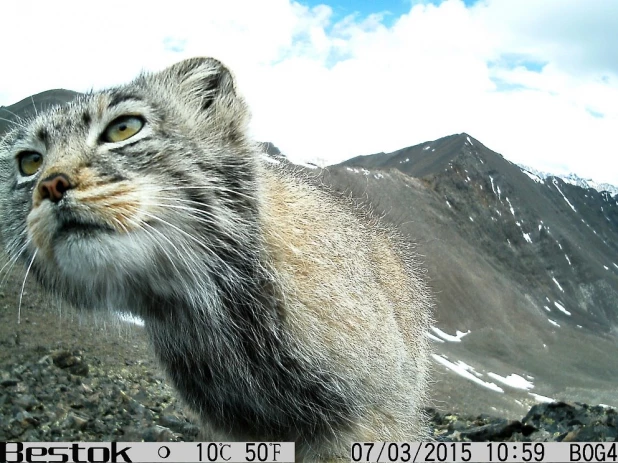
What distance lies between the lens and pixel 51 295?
10.3 ft

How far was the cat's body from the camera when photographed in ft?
7.68

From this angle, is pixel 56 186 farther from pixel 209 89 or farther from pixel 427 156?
pixel 427 156

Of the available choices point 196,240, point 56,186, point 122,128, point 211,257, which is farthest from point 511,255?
point 56,186

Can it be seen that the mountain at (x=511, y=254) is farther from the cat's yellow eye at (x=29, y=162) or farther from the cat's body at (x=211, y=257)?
the cat's yellow eye at (x=29, y=162)

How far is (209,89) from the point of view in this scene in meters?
3.09

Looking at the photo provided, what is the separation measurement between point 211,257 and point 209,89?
3.30 feet

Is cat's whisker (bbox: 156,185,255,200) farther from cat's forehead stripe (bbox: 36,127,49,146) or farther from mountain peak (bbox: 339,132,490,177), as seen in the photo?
mountain peak (bbox: 339,132,490,177)

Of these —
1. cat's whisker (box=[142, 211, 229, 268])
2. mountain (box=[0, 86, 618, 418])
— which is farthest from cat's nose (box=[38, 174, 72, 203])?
mountain (box=[0, 86, 618, 418])

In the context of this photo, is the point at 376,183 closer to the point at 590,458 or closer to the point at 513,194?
the point at 513,194

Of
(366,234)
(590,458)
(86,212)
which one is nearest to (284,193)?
(366,234)

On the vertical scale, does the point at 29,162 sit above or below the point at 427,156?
below

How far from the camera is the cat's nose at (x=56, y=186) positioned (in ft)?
7.27

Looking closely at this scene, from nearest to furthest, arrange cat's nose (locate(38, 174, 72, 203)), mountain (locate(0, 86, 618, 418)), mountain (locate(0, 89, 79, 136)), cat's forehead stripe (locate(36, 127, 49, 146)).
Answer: cat's nose (locate(38, 174, 72, 203)) < cat's forehead stripe (locate(36, 127, 49, 146)) < mountain (locate(0, 89, 79, 136)) < mountain (locate(0, 86, 618, 418))

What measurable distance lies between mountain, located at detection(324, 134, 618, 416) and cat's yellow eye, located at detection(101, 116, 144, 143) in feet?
69.5
